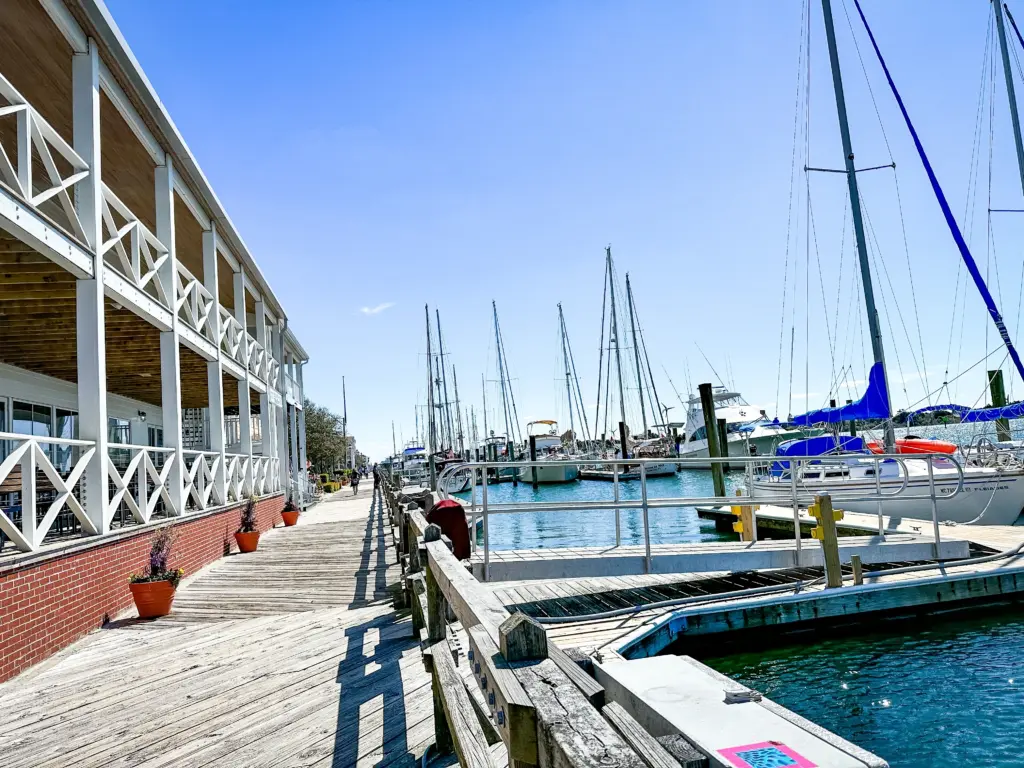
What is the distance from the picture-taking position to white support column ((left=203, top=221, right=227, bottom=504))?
1380 centimetres

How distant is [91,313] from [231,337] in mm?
7837

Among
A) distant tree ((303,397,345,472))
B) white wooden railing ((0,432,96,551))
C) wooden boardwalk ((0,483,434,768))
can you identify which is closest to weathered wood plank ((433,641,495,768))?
wooden boardwalk ((0,483,434,768))

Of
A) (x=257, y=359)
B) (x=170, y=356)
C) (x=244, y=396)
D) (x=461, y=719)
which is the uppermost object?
(x=257, y=359)

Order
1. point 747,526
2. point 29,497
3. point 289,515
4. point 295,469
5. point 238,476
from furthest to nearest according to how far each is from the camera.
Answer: point 295,469, point 289,515, point 238,476, point 747,526, point 29,497

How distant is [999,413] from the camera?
2317 cm

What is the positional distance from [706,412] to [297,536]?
12.0 metres

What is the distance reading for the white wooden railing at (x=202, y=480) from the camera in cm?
1177

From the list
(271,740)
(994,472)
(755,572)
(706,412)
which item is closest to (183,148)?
(271,740)

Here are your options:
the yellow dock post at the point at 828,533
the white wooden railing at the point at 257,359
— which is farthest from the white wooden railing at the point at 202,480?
the yellow dock post at the point at 828,533

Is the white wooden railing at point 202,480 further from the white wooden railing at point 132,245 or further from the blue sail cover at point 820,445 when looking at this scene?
the blue sail cover at point 820,445

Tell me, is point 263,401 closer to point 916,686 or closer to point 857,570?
point 857,570

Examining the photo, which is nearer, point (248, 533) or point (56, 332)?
point (56, 332)

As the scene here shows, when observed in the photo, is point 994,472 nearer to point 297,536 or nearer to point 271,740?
point 297,536

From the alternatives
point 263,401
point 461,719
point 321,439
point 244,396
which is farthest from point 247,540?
point 321,439
